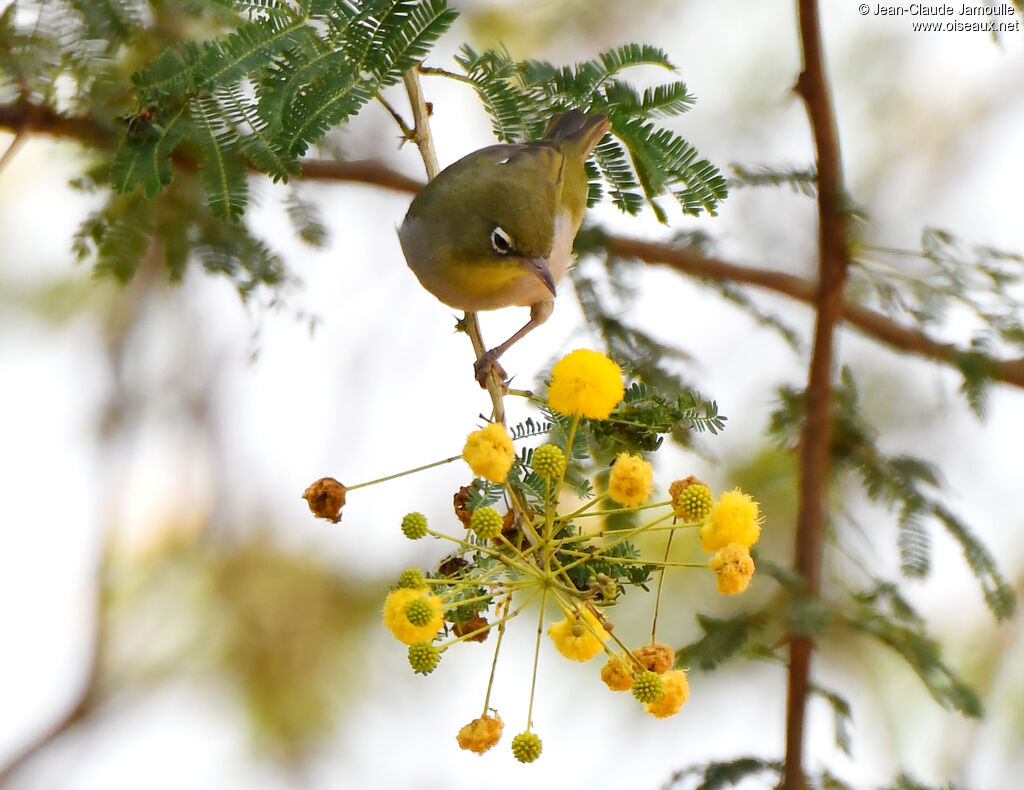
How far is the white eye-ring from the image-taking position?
3.30 metres

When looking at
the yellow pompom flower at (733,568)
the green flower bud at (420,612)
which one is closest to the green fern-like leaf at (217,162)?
the green flower bud at (420,612)

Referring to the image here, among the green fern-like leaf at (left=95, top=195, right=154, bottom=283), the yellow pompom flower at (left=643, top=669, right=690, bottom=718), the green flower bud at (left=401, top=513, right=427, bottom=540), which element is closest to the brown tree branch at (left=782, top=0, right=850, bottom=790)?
the yellow pompom flower at (left=643, top=669, right=690, bottom=718)

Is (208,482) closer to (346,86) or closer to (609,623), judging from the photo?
(346,86)

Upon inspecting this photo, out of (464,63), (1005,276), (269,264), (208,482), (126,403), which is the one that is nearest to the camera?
(464,63)

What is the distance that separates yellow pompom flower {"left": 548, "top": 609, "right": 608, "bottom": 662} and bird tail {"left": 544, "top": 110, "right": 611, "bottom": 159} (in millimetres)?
1487

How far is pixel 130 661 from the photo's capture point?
6023 millimetres

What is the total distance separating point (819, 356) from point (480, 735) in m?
1.92

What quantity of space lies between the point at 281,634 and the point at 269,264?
10.8ft

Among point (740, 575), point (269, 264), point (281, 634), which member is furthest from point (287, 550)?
point (740, 575)

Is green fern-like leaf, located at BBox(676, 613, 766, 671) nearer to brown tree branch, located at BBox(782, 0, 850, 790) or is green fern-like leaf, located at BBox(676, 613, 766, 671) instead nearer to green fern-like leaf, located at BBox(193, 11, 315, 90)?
brown tree branch, located at BBox(782, 0, 850, 790)

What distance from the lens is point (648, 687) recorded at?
168 cm

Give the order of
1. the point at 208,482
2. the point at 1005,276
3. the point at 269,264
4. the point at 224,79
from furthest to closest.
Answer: the point at 208,482
the point at 269,264
the point at 1005,276
the point at 224,79

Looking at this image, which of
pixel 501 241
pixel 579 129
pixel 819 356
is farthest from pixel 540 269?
pixel 819 356

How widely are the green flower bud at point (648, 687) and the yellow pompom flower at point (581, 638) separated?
83 mm
